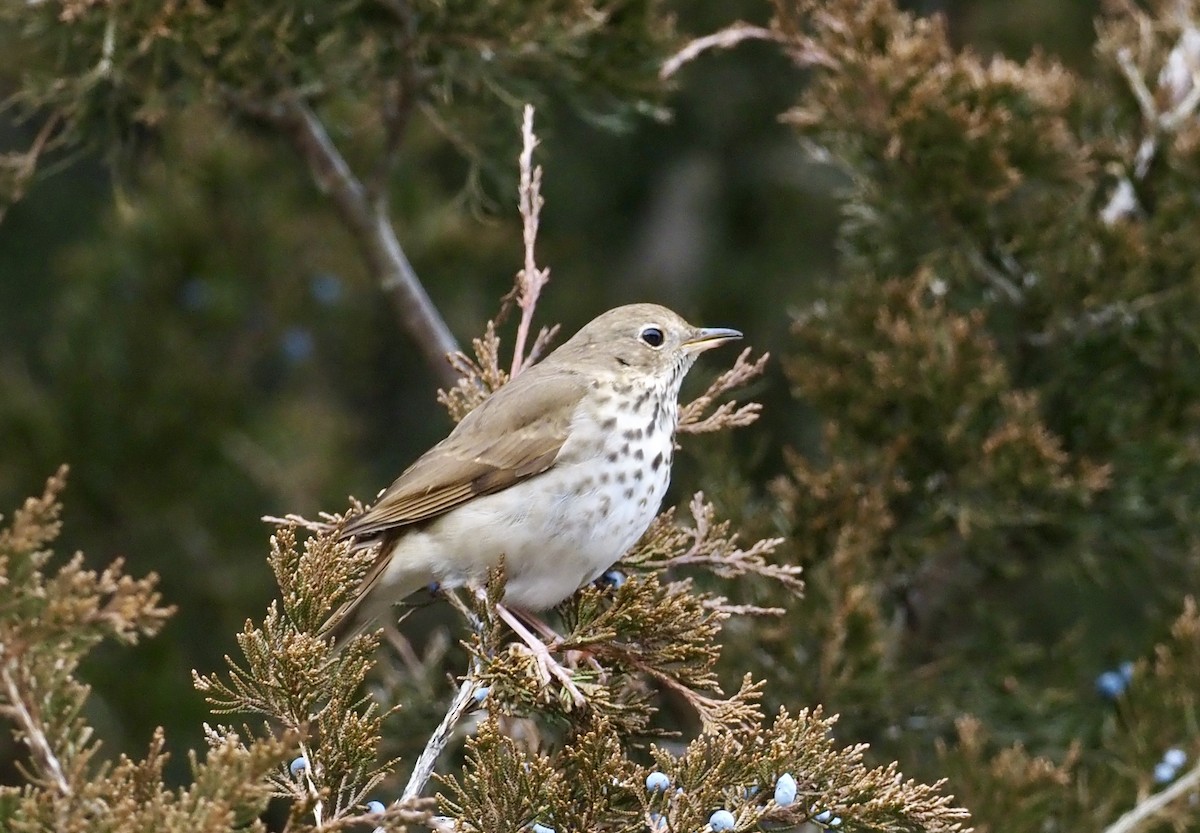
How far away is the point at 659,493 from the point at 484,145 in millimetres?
1772

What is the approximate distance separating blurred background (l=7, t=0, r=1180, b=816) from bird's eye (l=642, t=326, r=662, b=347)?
1469mm

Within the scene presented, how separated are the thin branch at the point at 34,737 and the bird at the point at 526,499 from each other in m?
1.19

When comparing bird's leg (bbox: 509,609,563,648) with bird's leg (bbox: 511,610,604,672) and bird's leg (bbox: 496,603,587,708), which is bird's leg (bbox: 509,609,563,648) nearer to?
bird's leg (bbox: 511,610,604,672)

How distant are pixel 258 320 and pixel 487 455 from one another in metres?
3.47

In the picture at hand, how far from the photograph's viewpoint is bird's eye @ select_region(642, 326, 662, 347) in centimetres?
403

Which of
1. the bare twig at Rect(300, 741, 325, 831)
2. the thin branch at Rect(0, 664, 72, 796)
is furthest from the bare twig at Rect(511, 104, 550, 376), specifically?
the thin branch at Rect(0, 664, 72, 796)

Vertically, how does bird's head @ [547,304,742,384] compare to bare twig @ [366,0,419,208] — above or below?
below

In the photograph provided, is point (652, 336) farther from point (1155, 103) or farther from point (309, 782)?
point (1155, 103)

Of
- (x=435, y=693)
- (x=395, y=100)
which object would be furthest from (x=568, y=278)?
(x=435, y=693)

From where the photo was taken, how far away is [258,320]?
22.5ft

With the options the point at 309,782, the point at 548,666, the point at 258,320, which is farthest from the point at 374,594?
the point at 258,320

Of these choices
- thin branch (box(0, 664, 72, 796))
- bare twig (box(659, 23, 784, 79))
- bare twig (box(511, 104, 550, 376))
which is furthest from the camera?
bare twig (box(659, 23, 784, 79))

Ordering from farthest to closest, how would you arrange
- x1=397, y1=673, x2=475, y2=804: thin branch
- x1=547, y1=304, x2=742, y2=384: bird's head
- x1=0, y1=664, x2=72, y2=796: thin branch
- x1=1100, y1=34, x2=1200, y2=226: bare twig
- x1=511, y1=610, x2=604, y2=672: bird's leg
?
x1=1100, y1=34, x2=1200, y2=226: bare twig < x1=547, y1=304, x2=742, y2=384: bird's head < x1=511, y1=610, x2=604, y2=672: bird's leg < x1=397, y1=673, x2=475, y2=804: thin branch < x1=0, y1=664, x2=72, y2=796: thin branch

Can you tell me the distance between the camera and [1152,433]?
4484 mm
